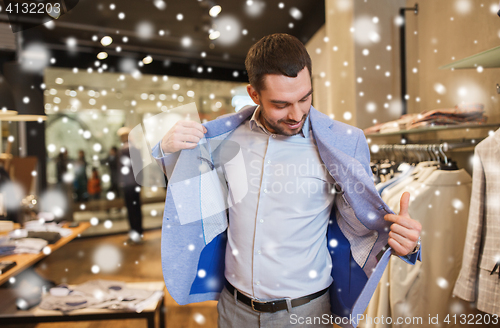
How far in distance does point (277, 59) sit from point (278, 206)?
500 millimetres

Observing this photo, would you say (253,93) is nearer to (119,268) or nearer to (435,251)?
(435,251)

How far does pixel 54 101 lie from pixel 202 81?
2.57m

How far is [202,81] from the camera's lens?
627 centimetres

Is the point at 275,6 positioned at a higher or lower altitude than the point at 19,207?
higher

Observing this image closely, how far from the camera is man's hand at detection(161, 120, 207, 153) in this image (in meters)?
1.03

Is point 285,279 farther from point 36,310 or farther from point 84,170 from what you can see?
point 84,170

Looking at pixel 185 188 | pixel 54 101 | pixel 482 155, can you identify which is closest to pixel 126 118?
pixel 54 101

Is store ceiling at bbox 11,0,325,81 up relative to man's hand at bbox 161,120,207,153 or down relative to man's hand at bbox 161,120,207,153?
up

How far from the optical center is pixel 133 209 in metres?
5.18

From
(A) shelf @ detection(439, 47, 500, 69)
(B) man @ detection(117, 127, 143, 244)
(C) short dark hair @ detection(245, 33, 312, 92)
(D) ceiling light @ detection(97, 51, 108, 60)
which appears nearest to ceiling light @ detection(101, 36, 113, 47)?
(D) ceiling light @ detection(97, 51, 108, 60)

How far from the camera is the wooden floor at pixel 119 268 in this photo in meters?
2.64

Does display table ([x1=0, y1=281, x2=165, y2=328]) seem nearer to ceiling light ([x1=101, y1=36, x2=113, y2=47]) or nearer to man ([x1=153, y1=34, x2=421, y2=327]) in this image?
man ([x1=153, y1=34, x2=421, y2=327])

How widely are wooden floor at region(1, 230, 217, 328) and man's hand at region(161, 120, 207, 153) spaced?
2011 mm

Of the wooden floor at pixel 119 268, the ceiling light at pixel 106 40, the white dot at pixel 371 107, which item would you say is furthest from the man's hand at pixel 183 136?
the ceiling light at pixel 106 40
